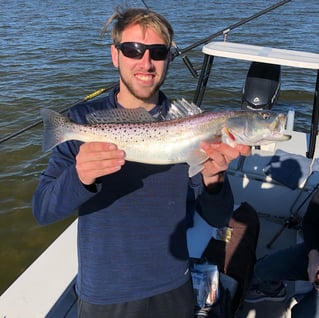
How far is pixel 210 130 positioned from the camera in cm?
250

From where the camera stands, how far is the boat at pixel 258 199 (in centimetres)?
329

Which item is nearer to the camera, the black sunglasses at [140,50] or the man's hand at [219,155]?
the man's hand at [219,155]

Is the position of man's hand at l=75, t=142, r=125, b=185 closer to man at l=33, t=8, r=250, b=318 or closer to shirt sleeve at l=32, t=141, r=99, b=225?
shirt sleeve at l=32, t=141, r=99, b=225

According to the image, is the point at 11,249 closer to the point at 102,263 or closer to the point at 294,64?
the point at 102,263

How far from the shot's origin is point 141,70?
8.14 feet

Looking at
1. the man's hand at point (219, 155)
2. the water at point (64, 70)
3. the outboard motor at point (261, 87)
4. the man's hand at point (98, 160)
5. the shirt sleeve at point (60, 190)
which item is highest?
the man's hand at point (98, 160)

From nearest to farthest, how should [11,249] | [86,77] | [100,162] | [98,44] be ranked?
[100,162] → [11,249] → [86,77] → [98,44]

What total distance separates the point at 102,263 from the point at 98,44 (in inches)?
570

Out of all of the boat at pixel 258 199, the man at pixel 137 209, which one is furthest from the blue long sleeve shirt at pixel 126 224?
the boat at pixel 258 199

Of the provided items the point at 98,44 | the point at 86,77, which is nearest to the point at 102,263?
the point at 86,77

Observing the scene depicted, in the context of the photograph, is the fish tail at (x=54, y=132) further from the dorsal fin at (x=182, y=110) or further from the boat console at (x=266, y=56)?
the boat console at (x=266, y=56)

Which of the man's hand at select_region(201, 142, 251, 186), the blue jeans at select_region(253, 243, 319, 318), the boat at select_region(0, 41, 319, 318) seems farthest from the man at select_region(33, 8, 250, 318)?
the blue jeans at select_region(253, 243, 319, 318)

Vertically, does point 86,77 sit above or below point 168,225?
below

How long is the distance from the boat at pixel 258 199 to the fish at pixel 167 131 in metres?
1.47
